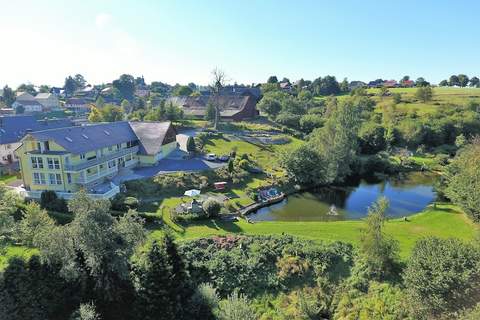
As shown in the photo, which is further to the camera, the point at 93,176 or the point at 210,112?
the point at 210,112

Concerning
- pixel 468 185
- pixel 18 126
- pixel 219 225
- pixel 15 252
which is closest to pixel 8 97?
pixel 18 126

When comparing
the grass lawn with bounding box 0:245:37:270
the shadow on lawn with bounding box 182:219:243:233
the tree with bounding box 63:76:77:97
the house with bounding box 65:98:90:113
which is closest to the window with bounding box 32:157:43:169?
the grass lawn with bounding box 0:245:37:270

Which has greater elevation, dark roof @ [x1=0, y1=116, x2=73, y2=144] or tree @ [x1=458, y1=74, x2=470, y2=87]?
tree @ [x1=458, y1=74, x2=470, y2=87]

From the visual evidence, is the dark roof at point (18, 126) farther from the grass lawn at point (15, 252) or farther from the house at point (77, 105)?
the house at point (77, 105)

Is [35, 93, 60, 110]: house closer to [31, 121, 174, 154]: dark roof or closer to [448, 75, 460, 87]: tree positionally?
[31, 121, 174, 154]: dark roof

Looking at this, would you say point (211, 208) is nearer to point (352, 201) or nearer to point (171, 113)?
point (352, 201)

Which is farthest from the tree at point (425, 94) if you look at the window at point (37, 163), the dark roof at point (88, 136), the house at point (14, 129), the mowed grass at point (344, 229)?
the window at point (37, 163)

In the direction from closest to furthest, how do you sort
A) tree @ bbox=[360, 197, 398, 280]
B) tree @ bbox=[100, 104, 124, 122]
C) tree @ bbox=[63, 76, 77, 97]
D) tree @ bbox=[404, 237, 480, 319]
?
tree @ bbox=[404, 237, 480, 319] < tree @ bbox=[360, 197, 398, 280] < tree @ bbox=[100, 104, 124, 122] < tree @ bbox=[63, 76, 77, 97]

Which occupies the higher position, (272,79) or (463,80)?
(463,80)

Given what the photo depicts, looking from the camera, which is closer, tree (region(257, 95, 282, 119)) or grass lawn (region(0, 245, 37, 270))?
grass lawn (region(0, 245, 37, 270))
